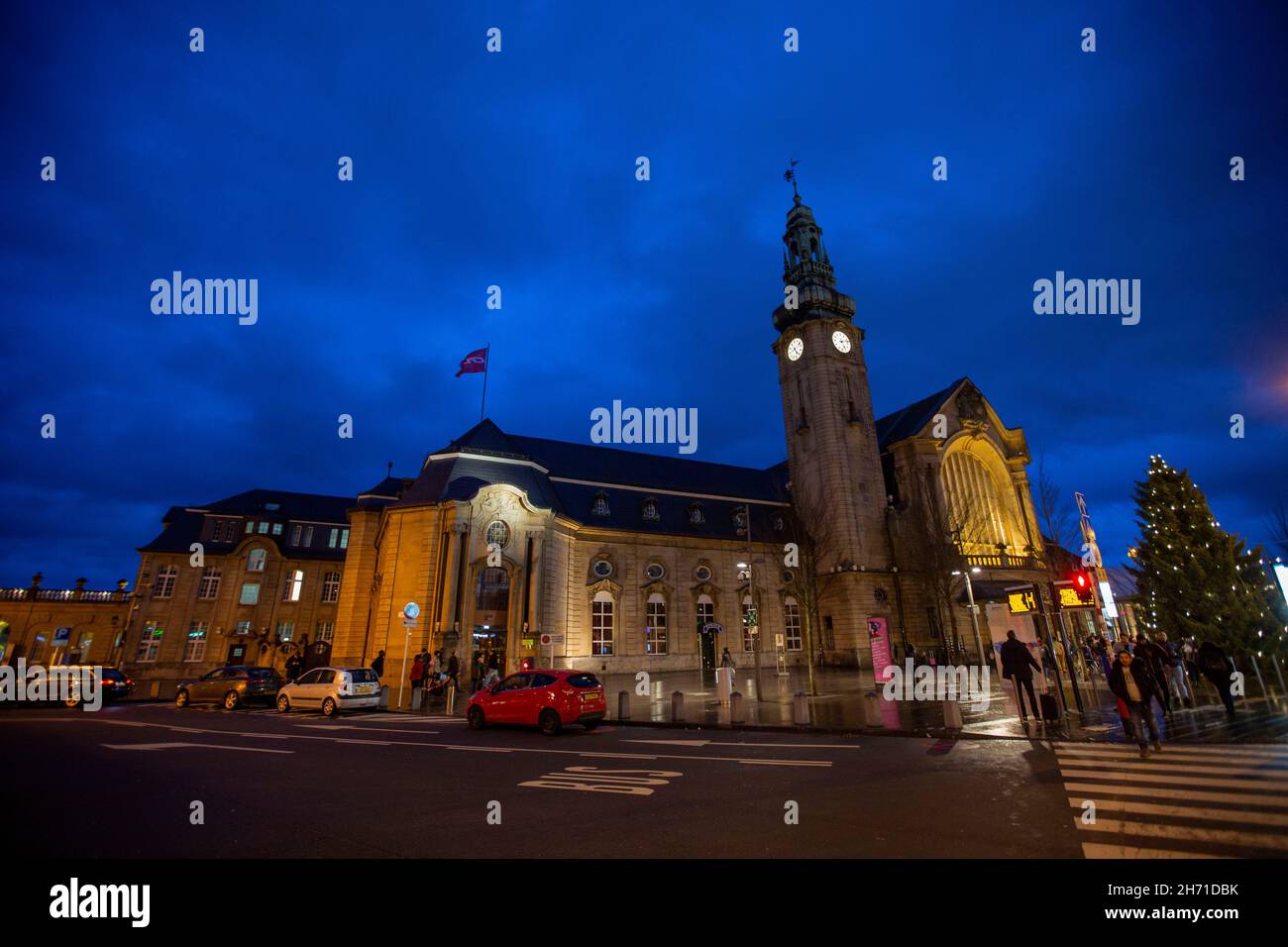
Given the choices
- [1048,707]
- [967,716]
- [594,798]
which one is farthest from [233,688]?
[1048,707]

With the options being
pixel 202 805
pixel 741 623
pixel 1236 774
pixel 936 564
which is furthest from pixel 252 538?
pixel 1236 774

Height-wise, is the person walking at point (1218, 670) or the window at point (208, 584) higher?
the window at point (208, 584)

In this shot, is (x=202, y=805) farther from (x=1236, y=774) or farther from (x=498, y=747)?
(x=1236, y=774)

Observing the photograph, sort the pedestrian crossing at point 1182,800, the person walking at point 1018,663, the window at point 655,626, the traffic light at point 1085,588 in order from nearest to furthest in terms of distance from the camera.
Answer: the pedestrian crossing at point 1182,800 → the person walking at point 1018,663 → the traffic light at point 1085,588 → the window at point 655,626

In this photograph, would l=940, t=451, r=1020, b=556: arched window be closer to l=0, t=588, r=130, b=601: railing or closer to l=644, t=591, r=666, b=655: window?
l=644, t=591, r=666, b=655: window

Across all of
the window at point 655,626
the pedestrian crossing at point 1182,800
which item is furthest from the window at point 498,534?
the pedestrian crossing at point 1182,800

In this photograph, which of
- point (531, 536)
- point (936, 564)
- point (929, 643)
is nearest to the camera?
point (531, 536)

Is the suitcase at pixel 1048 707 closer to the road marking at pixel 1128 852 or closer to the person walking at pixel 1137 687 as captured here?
the person walking at pixel 1137 687

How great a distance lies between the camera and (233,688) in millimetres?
23469

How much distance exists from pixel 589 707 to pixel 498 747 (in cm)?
324

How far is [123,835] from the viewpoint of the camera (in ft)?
20.7

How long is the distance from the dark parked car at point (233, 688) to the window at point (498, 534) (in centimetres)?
1147

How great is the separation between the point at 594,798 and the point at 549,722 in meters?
8.13

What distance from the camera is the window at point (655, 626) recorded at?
3719cm
